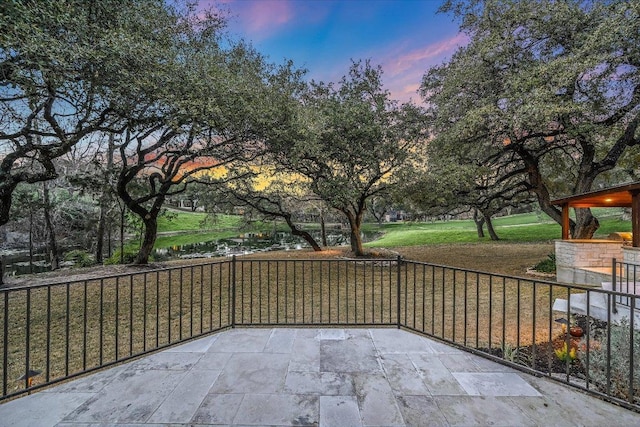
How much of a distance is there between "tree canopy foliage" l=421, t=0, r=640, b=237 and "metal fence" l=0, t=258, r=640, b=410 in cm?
407

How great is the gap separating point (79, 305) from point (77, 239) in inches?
515

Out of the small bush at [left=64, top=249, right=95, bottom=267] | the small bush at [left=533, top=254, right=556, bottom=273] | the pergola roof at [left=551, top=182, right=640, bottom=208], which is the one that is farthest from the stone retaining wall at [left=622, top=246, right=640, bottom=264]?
the small bush at [left=64, top=249, right=95, bottom=267]

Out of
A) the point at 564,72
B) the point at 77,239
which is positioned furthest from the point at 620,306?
the point at 77,239

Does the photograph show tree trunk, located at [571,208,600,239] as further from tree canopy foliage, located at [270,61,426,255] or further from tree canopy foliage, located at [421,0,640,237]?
tree canopy foliage, located at [270,61,426,255]

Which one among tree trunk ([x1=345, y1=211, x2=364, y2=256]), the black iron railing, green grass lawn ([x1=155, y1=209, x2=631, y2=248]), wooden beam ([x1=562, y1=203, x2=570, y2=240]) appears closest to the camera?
the black iron railing

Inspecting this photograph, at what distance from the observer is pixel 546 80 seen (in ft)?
22.4

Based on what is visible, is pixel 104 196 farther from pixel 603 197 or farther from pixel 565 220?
pixel 603 197

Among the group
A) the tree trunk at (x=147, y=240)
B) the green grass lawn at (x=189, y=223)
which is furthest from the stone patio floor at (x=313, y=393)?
the green grass lawn at (x=189, y=223)

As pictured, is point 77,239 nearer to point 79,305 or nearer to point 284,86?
point 79,305

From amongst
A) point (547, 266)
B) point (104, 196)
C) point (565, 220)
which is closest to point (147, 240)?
point (104, 196)

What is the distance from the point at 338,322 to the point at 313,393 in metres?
1.95

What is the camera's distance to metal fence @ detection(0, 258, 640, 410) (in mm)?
2504

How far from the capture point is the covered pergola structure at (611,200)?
6.24 m

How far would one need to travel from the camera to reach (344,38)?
9.03 m
